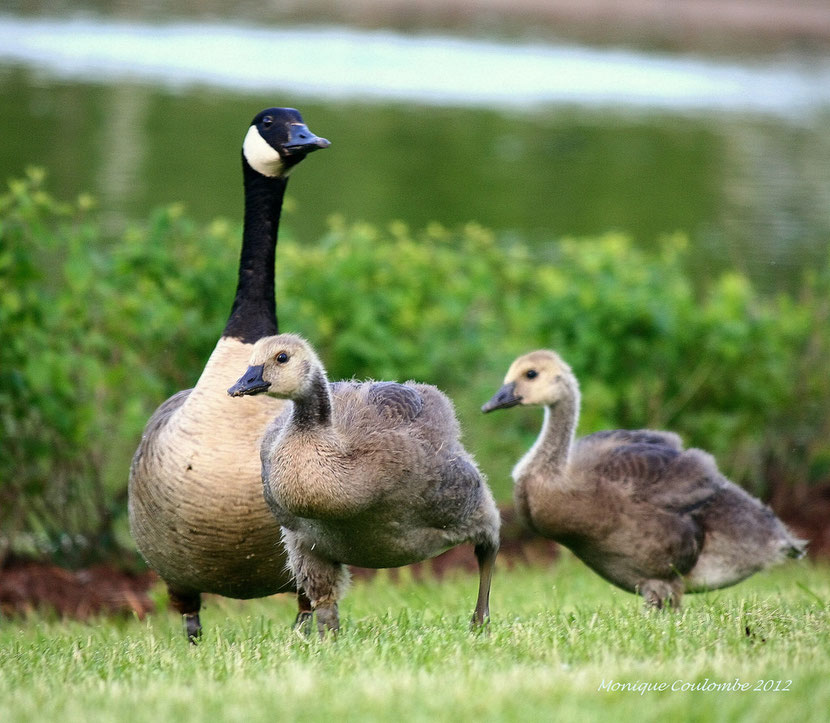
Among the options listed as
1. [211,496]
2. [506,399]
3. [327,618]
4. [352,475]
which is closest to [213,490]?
[211,496]

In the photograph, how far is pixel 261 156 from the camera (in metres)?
6.87

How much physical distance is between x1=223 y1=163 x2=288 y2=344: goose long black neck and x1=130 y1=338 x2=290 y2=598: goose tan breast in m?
0.26

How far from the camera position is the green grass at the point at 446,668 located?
3.82 meters

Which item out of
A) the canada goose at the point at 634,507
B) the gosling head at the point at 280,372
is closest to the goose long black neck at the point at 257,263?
the gosling head at the point at 280,372

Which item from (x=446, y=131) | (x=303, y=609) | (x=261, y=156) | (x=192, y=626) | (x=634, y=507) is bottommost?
(x=192, y=626)

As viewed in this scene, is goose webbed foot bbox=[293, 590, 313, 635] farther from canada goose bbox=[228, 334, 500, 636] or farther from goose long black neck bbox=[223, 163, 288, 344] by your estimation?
goose long black neck bbox=[223, 163, 288, 344]

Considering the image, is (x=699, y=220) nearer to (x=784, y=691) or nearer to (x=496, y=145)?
(x=496, y=145)

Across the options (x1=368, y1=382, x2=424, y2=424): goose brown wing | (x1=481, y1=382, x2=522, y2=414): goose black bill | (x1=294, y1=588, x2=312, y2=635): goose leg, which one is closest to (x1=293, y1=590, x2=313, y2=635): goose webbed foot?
(x1=294, y1=588, x2=312, y2=635): goose leg

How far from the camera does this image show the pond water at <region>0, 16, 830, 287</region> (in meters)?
19.5

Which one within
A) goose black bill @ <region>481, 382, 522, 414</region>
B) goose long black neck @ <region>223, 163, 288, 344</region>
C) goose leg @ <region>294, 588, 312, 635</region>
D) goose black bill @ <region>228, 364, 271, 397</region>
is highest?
goose long black neck @ <region>223, 163, 288, 344</region>

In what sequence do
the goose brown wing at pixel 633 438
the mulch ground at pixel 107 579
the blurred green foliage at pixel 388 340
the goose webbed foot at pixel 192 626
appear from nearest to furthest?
the goose webbed foot at pixel 192 626
the goose brown wing at pixel 633 438
the mulch ground at pixel 107 579
the blurred green foliage at pixel 388 340

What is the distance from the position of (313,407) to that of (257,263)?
5.99 feet

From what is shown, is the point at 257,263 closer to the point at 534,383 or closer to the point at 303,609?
the point at 534,383

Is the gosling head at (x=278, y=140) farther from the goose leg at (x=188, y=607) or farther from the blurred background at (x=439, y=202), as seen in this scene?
the goose leg at (x=188, y=607)
